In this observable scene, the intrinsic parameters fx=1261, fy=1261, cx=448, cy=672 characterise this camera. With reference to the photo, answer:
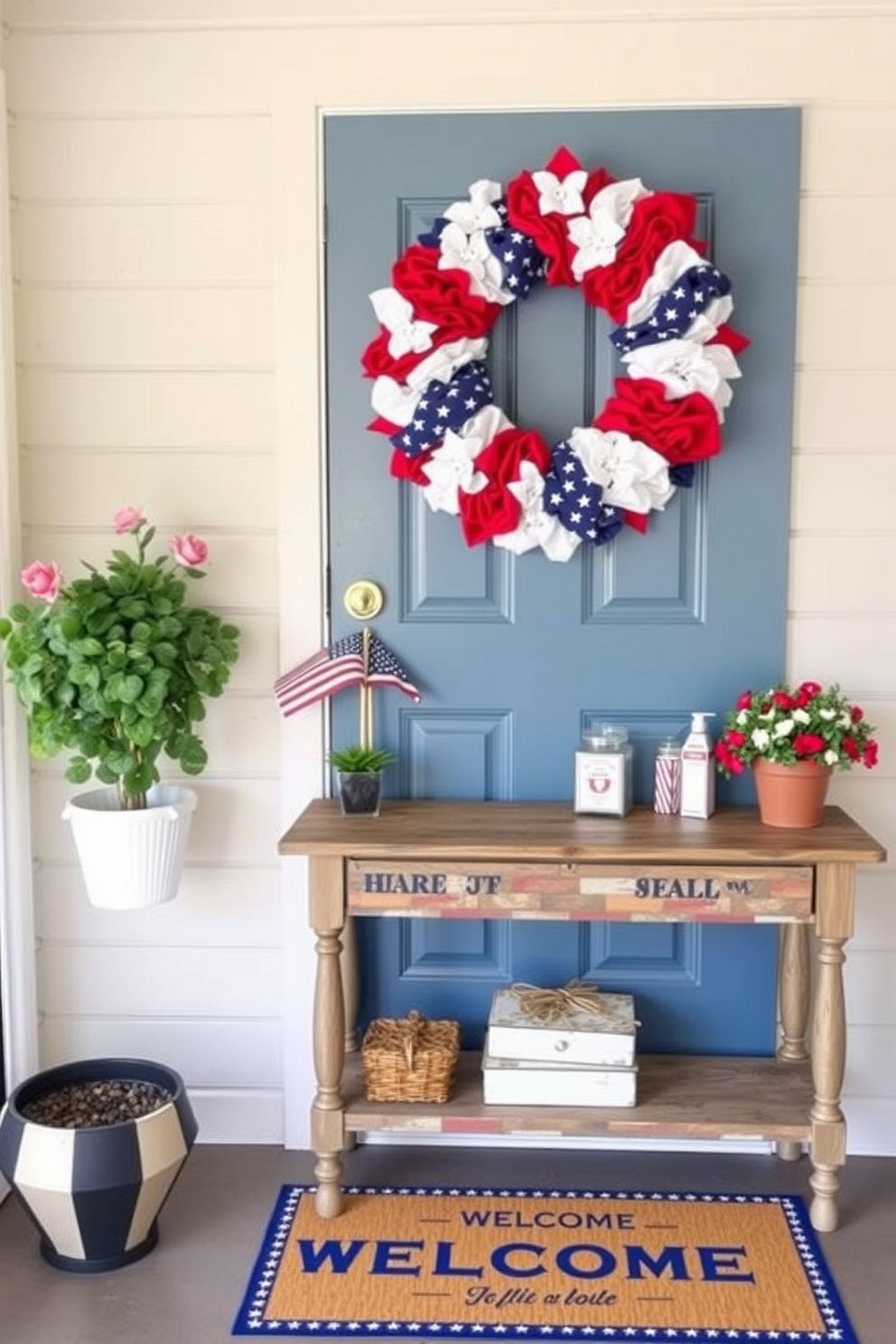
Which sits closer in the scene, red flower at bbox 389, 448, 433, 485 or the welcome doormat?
the welcome doormat

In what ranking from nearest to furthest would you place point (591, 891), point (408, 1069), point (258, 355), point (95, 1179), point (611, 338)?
point (95, 1179), point (591, 891), point (408, 1069), point (611, 338), point (258, 355)

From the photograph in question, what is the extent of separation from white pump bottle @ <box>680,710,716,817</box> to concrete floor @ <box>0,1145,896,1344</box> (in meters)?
0.83

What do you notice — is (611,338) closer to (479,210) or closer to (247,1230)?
(479,210)

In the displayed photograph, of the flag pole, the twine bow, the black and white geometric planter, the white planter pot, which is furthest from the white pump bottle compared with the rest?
the black and white geometric planter

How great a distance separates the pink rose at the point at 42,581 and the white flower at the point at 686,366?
4.14 feet

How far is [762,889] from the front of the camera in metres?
2.40

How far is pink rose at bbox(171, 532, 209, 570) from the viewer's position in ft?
8.57

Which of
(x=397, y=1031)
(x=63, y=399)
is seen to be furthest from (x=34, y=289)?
(x=397, y=1031)

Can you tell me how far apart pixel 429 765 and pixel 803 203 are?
1.44 meters

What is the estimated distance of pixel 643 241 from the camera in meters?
2.55

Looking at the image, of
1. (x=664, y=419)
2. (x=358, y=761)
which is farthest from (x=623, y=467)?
(x=358, y=761)

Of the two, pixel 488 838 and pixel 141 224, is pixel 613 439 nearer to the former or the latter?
pixel 488 838

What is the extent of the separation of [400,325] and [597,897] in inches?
48.6

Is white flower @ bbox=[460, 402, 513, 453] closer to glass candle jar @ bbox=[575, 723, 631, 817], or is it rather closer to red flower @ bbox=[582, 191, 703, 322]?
red flower @ bbox=[582, 191, 703, 322]
